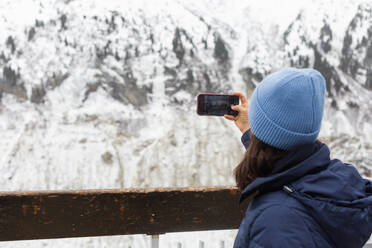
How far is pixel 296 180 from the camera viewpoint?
0.98m

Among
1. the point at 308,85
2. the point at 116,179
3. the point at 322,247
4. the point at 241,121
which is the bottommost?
the point at 116,179

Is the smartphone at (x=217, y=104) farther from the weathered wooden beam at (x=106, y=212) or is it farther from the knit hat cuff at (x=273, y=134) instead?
the knit hat cuff at (x=273, y=134)

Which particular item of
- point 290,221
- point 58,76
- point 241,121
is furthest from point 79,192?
point 58,76

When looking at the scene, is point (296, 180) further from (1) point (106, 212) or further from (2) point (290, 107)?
(1) point (106, 212)

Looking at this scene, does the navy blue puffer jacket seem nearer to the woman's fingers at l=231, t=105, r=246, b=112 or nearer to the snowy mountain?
the woman's fingers at l=231, t=105, r=246, b=112

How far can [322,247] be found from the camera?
901 millimetres

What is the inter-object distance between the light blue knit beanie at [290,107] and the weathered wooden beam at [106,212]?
88cm

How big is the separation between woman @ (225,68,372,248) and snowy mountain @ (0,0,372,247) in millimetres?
3360

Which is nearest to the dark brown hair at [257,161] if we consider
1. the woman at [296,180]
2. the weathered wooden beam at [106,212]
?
the woman at [296,180]

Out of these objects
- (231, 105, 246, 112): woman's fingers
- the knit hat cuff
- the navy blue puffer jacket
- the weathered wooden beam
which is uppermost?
(231, 105, 246, 112): woman's fingers

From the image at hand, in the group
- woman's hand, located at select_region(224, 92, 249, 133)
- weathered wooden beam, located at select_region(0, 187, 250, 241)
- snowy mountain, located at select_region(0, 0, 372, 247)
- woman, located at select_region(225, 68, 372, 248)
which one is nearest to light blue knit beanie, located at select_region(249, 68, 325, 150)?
woman, located at select_region(225, 68, 372, 248)

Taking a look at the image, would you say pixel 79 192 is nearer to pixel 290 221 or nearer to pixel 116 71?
pixel 290 221

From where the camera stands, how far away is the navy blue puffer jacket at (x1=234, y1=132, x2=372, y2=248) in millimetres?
883

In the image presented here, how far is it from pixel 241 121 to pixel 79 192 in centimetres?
81
